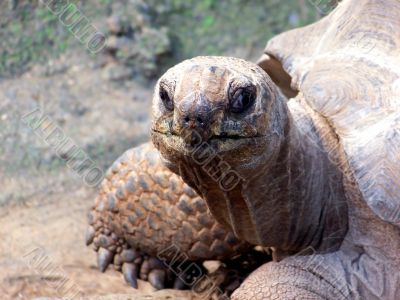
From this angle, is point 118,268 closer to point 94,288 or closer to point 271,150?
point 94,288

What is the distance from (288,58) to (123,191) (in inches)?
35.3

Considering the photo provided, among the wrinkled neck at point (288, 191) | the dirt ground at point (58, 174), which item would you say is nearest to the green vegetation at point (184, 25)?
the dirt ground at point (58, 174)

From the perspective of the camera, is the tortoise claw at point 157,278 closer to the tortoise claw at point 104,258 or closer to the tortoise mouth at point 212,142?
the tortoise claw at point 104,258

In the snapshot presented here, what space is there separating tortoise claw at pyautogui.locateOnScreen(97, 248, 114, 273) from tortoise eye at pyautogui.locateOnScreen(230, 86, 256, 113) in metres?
1.43

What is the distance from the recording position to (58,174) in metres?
4.06

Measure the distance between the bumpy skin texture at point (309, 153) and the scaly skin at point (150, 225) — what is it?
0.34m

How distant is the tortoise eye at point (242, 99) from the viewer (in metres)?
1.85

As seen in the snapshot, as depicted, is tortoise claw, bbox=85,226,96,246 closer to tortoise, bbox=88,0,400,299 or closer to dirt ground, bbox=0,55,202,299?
dirt ground, bbox=0,55,202,299

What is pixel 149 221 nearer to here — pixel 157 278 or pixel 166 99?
pixel 157 278

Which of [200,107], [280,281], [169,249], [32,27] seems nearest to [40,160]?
[32,27]

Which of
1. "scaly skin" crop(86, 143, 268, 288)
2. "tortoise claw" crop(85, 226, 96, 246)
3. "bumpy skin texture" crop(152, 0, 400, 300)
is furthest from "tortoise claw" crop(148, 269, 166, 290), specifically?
"bumpy skin texture" crop(152, 0, 400, 300)

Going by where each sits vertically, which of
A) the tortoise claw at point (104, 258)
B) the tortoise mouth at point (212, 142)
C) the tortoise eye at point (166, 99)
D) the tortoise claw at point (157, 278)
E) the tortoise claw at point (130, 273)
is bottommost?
the tortoise claw at point (157, 278)

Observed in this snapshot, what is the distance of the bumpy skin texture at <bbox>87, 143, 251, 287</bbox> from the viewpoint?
2.75 meters

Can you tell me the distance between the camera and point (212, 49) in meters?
5.37
